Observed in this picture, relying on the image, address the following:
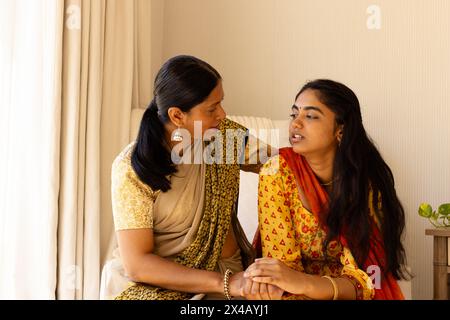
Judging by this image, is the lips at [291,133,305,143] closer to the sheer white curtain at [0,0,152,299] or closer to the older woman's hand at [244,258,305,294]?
the older woman's hand at [244,258,305,294]

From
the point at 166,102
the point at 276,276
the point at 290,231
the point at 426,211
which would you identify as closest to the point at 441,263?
the point at 426,211

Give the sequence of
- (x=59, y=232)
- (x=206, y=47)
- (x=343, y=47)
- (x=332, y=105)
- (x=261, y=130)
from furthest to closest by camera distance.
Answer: (x=206, y=47)
(x=343, y=47)
(x=261, y=130)
(x=59, y=232)
(x=332, y=105)

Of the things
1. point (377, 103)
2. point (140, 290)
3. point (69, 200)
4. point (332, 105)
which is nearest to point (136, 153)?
point (140, 290)

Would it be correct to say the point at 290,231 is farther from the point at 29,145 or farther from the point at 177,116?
the point at 29,145

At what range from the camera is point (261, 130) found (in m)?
2.71

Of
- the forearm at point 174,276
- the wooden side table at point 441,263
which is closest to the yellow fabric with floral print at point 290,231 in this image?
the forearm at point 174,276

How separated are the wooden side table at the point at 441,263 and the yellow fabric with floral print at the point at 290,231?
51cm

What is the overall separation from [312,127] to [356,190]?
0.22 m

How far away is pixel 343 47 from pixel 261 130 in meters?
0.60

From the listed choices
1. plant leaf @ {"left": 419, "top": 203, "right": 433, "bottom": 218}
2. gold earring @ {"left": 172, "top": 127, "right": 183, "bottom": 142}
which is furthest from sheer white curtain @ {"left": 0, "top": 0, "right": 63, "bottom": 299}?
plant leaf @ {"left": 419, "top": 203, "right": 433, "bottom": 218}

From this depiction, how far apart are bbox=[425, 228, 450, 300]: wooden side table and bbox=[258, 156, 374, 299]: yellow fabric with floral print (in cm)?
51

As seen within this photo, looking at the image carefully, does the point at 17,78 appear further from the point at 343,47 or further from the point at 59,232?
the point at 343,47

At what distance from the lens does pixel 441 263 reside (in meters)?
2.12

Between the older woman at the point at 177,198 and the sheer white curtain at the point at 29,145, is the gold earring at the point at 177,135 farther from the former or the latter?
the sheer white curtain at the point at 29,145
